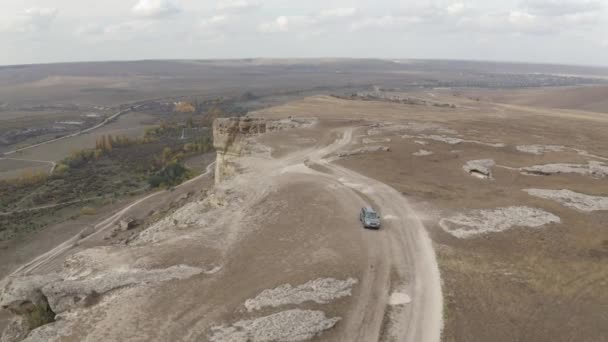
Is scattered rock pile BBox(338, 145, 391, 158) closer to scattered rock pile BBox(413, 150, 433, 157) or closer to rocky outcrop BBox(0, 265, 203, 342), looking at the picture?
scattered rock pile BBox(413, 150, 433, 157)

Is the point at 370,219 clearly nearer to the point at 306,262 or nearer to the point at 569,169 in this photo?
the point at 306,262

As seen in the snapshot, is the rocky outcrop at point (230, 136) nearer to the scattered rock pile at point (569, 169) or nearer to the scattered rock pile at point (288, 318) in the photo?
the scattered rock pile at point (288, 318)

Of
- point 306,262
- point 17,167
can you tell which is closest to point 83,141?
point 17,167

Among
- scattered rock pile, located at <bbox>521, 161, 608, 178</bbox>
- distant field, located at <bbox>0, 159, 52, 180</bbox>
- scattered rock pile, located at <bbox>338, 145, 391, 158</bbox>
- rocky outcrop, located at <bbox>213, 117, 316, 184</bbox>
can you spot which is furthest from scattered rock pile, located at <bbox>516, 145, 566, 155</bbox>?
distant field, located at <bbox>0, 159, 52, 180</bbox>

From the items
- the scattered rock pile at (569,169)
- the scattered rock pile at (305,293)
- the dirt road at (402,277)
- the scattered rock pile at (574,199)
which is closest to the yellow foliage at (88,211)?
the dirt road at (402,277)

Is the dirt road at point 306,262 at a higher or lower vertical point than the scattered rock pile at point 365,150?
lower

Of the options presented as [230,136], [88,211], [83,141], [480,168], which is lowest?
[88,211]

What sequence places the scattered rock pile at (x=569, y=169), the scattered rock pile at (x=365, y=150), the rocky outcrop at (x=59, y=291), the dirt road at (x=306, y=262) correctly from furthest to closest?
the scattered rock pile at (x=365, y=150)
the scattered rock pile at (x=569, y=169)
the rocky outcrop at (x=59, y=291)
the dirt road at (x=306, y=262)

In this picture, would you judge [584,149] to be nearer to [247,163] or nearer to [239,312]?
[247,163]
